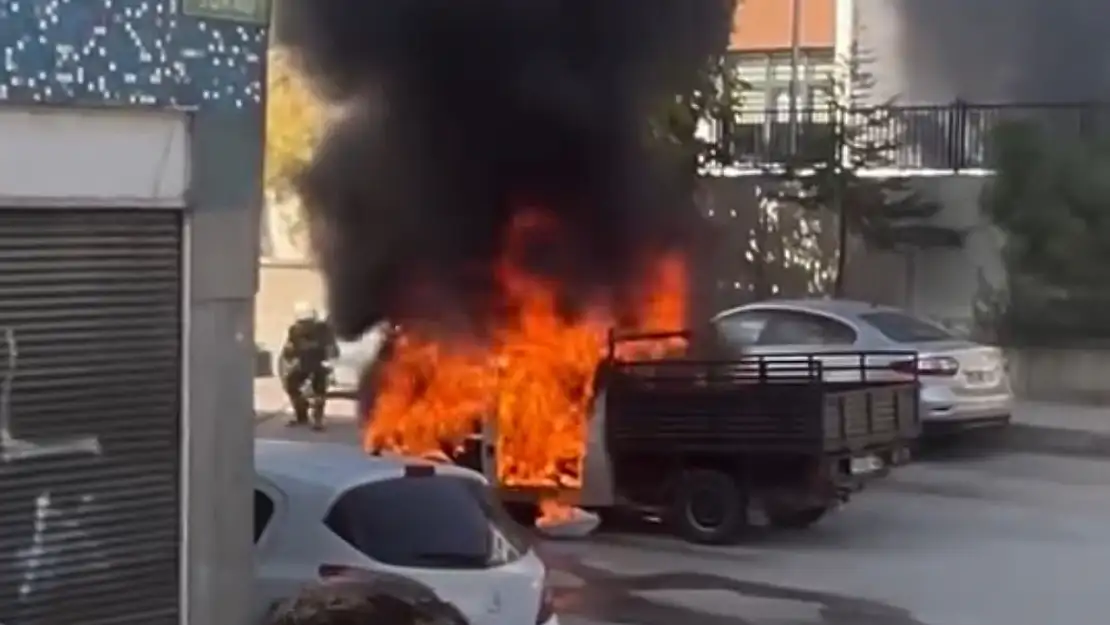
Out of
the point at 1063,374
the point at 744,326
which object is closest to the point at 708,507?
the point at 744,326

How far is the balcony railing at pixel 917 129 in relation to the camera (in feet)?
79.9

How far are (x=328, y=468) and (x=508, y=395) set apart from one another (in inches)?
232

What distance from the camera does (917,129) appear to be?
25.3 m

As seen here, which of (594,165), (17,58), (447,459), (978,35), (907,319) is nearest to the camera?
(17,58)

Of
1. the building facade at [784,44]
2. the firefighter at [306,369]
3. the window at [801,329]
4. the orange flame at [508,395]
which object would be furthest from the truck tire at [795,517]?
the building facade at [784,44]

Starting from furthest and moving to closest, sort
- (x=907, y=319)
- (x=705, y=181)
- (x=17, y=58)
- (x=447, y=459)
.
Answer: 1. (x=705, y=181)
2. (x=907, y=319)
3. (x=447, y=459)
4. (x=17, y=58)

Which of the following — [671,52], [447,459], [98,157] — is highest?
[671,52]

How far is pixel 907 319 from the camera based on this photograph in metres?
19.2

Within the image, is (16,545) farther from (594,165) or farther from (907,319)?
(907,319)

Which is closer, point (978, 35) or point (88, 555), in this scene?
point (88, 555)

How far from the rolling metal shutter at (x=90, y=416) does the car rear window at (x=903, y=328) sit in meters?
11.6

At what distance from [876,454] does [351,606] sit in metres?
7.63

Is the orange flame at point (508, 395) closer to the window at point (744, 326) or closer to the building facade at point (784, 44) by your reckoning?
the window at point (744, 326)

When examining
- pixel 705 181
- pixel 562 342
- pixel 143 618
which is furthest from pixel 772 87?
pixel 143 618
